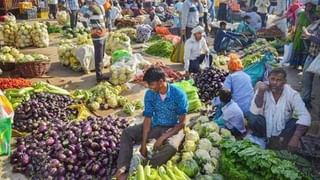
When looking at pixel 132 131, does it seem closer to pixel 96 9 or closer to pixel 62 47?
pixel 96 9

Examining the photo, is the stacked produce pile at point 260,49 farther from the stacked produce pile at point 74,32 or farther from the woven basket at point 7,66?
the woven basket at point 7,66

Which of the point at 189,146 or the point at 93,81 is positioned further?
the point at 93,81

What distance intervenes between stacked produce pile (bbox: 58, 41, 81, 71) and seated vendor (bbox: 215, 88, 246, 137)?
180 inches

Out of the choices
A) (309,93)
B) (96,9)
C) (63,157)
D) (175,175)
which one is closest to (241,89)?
(309,93)

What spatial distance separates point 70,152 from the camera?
16.6 feet

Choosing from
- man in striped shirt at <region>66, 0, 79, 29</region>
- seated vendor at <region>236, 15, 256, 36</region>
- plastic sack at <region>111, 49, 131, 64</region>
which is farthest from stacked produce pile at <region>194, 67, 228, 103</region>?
man in striped shirt at <region>66, 0, 79, 29</region>

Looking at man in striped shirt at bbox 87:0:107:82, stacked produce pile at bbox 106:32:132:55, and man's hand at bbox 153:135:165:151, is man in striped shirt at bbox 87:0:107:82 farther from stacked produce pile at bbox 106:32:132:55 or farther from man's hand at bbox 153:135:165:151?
man's hand at bbox 153:135:165:151

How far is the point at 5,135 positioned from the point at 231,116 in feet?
9.44

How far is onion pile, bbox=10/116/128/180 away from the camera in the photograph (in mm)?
4914

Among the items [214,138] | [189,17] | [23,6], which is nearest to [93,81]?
[189,17]

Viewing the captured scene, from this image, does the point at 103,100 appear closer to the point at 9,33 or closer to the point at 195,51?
the point at 195,51

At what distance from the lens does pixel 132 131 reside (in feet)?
16.8

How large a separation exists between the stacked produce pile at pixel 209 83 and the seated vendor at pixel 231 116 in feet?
5.42

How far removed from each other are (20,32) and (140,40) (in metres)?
3.43
